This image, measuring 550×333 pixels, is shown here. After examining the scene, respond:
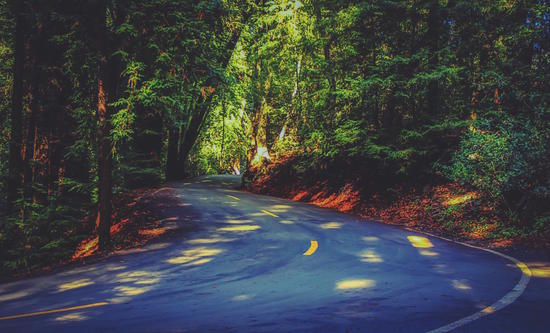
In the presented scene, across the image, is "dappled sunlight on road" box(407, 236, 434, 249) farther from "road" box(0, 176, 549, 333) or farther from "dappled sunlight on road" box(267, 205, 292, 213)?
"dappled sunlight on road" box(267, 205, 292, 213)

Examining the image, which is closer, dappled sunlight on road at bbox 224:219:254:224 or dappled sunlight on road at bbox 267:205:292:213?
dappled sunlight on road at bbox 224:219:254:224

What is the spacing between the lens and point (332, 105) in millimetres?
18922

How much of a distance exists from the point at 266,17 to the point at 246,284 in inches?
798

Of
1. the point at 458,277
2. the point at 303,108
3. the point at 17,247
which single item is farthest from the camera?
the point at 303,108

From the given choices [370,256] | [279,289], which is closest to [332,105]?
[370,256]

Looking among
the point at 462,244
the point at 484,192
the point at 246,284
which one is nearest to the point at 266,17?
the point at 484,192

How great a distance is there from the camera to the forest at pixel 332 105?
10.8 m

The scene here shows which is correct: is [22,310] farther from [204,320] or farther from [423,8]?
[423,8]

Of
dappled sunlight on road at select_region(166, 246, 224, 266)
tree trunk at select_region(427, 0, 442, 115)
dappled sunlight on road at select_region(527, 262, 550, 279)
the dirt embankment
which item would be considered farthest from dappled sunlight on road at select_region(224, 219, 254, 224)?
tree trunk at select_region(427, 0, 442, 115)

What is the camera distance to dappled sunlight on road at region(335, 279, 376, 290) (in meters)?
6.03

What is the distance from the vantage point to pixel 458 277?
657 centimetres

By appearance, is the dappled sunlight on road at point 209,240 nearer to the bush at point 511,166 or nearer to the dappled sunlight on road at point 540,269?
the dappled sunlight on road at point 540,269

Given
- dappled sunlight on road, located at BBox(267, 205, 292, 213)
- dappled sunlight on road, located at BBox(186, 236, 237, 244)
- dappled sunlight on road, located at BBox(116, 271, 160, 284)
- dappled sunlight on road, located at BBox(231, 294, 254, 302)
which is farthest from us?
dappled sunlight on road, located at BBox(267, 205, 292, 213)

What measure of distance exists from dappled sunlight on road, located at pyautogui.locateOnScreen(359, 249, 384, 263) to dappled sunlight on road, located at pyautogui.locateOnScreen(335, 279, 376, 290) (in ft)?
4.96
